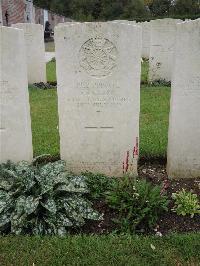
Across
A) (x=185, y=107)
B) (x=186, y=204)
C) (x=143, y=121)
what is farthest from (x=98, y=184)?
(x=143, y=121)

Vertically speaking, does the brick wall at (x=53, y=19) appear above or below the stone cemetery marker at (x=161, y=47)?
above

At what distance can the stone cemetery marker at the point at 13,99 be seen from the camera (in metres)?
4.70

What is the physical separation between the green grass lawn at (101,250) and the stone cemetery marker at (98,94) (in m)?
1.06

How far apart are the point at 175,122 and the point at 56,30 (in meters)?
1.97

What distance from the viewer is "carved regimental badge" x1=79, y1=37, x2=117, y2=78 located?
15.8ft

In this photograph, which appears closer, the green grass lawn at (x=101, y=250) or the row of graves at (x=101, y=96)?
the green grass lawn at (x=101, y=250)

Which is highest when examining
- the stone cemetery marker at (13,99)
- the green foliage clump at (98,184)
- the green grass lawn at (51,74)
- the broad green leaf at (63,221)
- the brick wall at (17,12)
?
the brick wall at (17,12)

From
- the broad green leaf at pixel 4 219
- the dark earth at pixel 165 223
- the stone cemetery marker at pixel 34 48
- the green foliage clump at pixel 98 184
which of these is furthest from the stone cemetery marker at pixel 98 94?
the stone cemetery marker at pixel 34 48

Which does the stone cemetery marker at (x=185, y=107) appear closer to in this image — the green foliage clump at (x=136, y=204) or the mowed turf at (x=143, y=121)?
the mowed turf at (x=143, y=121)

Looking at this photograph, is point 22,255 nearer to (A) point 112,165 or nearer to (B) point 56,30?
(A) point 112,165

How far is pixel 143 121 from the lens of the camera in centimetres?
801

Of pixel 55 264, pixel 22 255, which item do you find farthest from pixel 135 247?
pixel 22 255

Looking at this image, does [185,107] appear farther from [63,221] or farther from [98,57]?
[63,221]

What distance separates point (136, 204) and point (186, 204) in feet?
2.09
